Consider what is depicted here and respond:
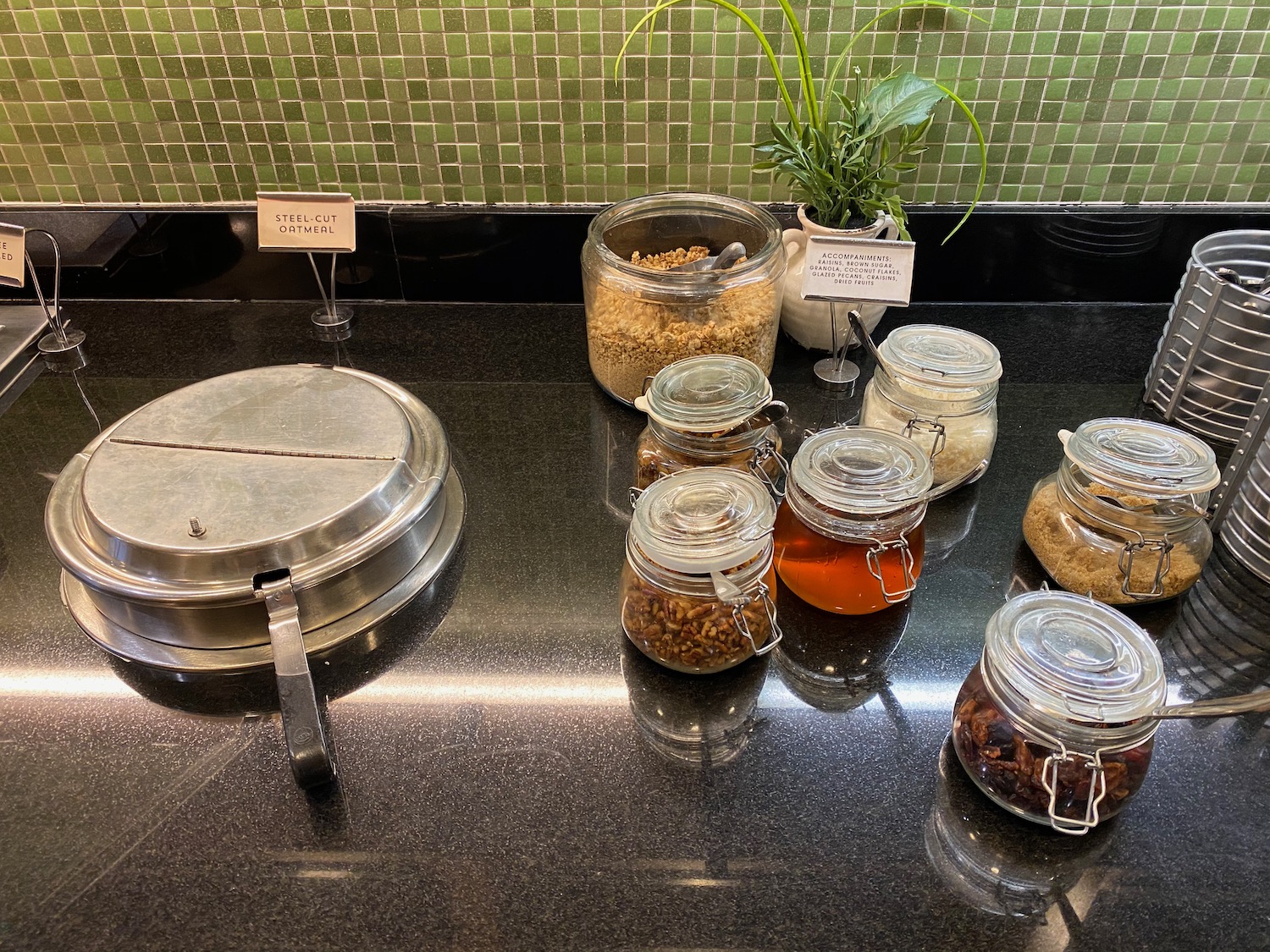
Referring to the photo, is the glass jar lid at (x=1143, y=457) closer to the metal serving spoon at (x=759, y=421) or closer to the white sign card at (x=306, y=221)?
the metal serving spoon at (x=759, y=421)

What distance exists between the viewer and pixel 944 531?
2.69ft

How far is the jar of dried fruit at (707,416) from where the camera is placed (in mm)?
733

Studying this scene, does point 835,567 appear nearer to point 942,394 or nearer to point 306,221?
point 942,394

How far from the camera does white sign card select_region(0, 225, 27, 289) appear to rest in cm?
99

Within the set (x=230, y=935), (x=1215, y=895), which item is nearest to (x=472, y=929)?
(x=230, y=935)

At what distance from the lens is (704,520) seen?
0.62 meters

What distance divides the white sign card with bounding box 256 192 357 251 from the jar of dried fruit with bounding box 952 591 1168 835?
810mm

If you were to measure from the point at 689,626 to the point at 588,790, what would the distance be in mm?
131

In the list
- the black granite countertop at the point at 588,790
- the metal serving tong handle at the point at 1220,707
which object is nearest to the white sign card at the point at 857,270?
the black granite countertop at the point at 588,790

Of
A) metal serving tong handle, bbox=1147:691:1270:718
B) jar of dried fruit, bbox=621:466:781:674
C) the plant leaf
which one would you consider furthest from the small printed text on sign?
metal serving tong handle, bbox=1147:691:1270:718

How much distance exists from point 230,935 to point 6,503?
55cm

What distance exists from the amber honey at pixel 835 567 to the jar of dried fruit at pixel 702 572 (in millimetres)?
40

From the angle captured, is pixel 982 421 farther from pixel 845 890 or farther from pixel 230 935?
pixel 230 935

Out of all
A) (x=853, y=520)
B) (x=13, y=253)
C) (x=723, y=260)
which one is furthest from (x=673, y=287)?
(x=13, y=253)
